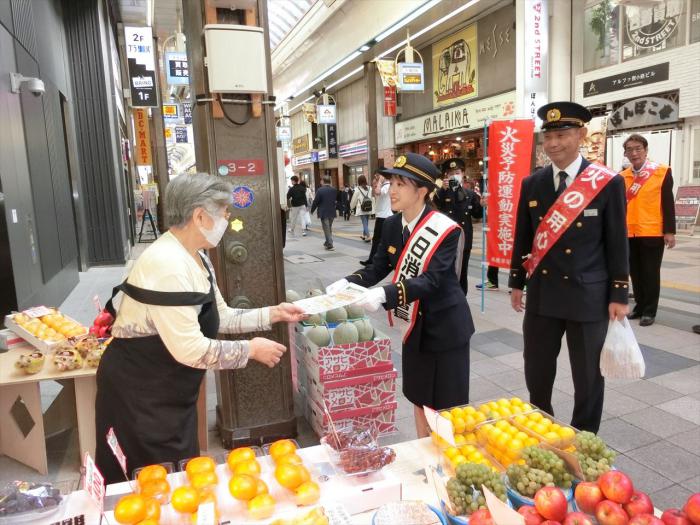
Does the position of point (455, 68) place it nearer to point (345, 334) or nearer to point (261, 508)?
point (345, 334)

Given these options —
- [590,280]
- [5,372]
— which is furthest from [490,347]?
[5,372]

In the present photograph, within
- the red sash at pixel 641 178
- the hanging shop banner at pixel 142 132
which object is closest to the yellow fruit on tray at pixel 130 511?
the red sash at pixel 641 178

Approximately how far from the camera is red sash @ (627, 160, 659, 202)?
5.43 meters

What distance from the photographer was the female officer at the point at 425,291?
2.39 metres

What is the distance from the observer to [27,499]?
1.39m

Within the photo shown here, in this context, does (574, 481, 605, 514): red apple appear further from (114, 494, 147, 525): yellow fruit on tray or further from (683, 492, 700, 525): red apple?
(114, 494, 147, 525): yellow fruit on tray

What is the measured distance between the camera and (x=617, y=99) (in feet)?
41.8

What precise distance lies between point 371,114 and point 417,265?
69.9 feet

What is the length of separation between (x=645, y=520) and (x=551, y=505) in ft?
0.68

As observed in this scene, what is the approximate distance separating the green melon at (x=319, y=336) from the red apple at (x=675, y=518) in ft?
7.60

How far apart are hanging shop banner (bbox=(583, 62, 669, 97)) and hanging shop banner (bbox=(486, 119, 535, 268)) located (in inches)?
326

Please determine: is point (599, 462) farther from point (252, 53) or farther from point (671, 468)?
point (252, 53)

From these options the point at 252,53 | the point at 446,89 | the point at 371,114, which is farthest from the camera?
the point at 371,114

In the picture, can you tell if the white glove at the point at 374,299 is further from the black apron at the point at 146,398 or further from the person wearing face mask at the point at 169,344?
the black apron at the point at 146,398
